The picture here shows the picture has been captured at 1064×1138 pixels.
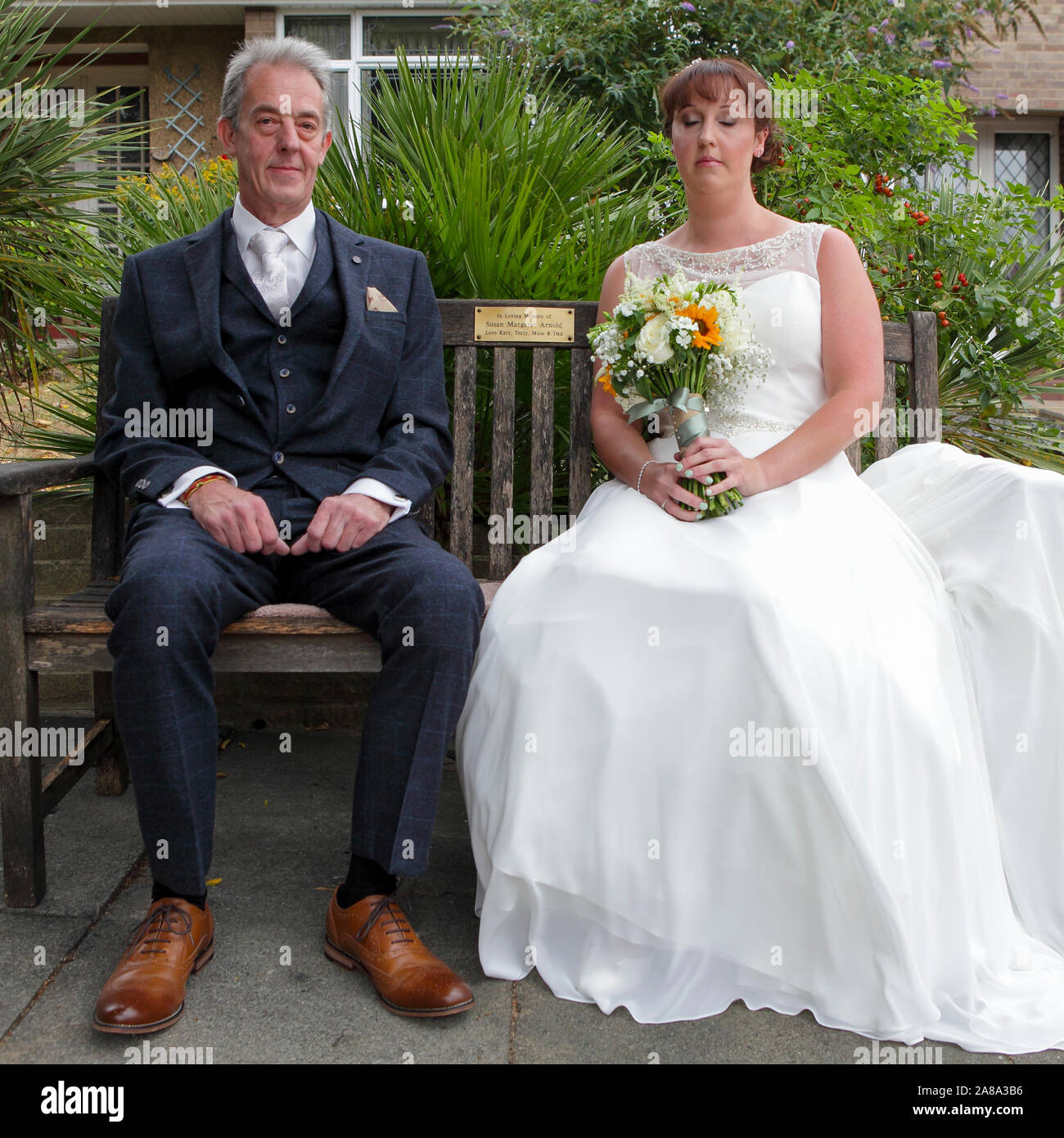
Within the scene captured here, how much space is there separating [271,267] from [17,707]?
4.11 ft

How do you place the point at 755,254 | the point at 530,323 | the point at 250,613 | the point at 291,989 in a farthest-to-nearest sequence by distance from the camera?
the point at 530,323, the point at 755,254, the point at 250,613, the point at 291,989

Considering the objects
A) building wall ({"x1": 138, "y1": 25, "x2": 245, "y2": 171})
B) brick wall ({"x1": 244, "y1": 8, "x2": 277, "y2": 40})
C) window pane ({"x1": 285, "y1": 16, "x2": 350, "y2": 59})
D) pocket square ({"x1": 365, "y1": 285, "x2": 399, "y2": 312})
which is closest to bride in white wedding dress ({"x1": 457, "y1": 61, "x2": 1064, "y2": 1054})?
pocket square ({"x1": 365, "y1": 285, "x2": 399, "y2": 312})

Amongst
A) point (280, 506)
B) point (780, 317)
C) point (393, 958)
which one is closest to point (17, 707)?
point (280, 506)

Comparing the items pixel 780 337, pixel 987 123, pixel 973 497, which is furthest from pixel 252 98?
pixel 987 123

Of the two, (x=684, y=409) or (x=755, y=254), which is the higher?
(x=755, y=254)

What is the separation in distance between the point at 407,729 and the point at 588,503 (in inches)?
36.9

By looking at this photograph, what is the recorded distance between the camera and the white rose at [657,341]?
2586 millimetres

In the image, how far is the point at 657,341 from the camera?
102 inches

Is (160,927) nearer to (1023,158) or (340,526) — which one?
(340,526)

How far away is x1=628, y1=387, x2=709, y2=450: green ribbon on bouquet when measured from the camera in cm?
269

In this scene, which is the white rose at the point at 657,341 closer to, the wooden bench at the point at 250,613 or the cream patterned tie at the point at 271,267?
the wooden bench at the point at 250,613

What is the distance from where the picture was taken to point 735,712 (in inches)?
87.7

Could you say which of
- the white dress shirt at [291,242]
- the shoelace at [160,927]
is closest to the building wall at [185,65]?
the white dress shirt at [291,242]
